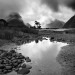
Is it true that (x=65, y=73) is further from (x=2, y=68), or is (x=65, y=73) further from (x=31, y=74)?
(x=2, y=68)

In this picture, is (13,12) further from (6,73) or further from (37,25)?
(6,73)

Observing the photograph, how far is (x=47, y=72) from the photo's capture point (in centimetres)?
664

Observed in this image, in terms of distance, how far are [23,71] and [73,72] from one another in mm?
3540

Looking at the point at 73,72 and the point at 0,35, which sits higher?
the point at 0,35

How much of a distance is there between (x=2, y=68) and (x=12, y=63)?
954 mm

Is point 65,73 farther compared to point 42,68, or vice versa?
point 42,68

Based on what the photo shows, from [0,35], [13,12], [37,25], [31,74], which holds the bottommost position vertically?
[31,74]

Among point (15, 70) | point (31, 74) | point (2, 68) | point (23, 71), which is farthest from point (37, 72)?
point (2, 68)

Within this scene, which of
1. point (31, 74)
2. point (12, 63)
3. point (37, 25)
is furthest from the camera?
point (37, 25)

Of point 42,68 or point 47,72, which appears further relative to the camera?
point 42,68

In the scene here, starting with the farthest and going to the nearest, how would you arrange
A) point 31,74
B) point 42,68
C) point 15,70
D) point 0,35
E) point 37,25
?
point 37,25, point 0,35, point 42,68, point 15,70, point 31,74

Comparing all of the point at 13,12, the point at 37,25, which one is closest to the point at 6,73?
the point at 37,25

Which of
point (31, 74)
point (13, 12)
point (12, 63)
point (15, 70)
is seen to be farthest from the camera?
point (13, 12)

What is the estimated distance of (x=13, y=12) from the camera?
12744 centimetres
